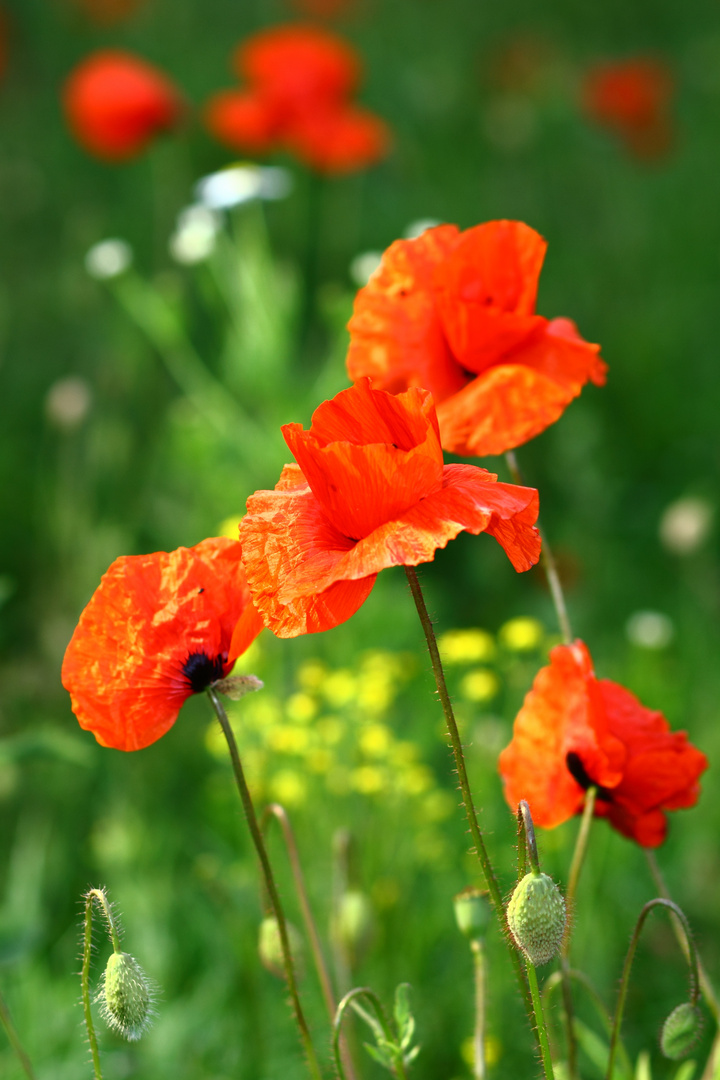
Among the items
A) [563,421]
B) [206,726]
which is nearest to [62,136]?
[563,421]

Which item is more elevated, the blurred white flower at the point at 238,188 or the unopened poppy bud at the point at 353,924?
the blurred white flower at the point at 238,188

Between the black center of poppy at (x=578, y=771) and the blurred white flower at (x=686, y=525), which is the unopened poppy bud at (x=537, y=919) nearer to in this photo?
the black center of poppy at (x=578, y=771)

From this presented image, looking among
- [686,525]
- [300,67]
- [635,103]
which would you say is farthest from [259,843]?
[635,103]

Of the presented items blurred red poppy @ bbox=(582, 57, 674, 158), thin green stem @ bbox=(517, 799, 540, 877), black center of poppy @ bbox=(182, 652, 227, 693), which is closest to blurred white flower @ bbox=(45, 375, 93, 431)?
black center of poppy @ bbox=(182, 652, 227, 693)

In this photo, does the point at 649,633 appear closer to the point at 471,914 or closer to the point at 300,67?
the point at 471,914

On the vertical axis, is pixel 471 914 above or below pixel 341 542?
below

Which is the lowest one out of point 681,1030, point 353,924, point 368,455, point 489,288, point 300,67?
point 681,1030

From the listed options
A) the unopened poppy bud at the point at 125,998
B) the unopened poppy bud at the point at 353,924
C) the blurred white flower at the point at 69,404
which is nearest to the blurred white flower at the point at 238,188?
the blurred white flower at the point at 69,404
